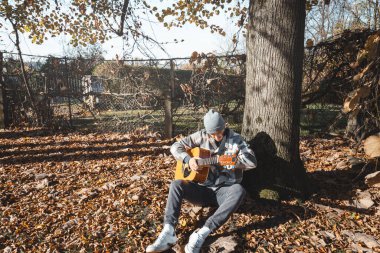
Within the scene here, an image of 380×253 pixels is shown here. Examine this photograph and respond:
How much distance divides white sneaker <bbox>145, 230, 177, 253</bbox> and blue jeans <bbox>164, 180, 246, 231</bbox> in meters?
0.13

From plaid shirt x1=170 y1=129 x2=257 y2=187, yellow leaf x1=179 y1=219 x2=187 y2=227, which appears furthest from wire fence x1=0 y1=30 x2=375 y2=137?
yellow leaf x1=179 y1=219 x2=187 y2=227

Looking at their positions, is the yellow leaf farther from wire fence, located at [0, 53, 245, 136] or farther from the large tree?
wire fence, located at [0, 53, 245, 136]

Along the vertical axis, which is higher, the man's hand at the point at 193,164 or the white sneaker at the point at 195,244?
the man's hand at the point at 193,164

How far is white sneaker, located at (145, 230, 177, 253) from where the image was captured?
9.07 ft

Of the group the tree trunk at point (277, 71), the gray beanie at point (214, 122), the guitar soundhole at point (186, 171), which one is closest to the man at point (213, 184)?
the gray beanie at point (214, 122)

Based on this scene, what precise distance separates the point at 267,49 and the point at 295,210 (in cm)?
202

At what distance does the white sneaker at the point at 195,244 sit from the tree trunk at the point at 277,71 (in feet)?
4.74

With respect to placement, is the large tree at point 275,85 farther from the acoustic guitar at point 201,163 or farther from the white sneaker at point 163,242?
the white sneaker at point 163,242

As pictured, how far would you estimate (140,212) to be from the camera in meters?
3.53

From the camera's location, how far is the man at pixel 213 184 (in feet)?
9.66

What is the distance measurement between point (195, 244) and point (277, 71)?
225cm

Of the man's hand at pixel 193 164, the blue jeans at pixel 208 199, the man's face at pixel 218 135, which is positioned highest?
the man's face at pixel 218 135

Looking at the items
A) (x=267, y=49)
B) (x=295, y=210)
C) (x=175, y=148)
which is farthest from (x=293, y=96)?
(x=175, y=148)

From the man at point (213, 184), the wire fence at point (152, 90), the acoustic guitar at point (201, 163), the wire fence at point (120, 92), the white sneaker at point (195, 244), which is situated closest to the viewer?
the white sneaker at point (195, 244)
